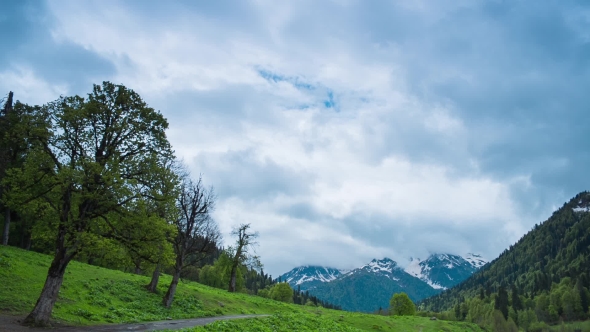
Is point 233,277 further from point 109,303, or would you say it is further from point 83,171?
point 83,171

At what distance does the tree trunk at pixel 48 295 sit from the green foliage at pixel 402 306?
370 ft

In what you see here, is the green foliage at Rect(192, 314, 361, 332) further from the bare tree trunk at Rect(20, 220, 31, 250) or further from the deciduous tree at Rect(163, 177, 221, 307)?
the bare tree trunk at Rect(20, 220, 31, 250)

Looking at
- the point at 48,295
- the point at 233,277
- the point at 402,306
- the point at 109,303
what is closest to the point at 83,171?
the point at 48,295

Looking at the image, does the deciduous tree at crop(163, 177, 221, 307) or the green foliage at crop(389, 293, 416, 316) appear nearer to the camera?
the deciduous tree at crop(163, 177, 221, 307)

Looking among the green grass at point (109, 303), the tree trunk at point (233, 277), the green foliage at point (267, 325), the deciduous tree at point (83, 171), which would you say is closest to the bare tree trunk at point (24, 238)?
the green grass at point (109, 303)

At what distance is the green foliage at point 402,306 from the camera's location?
118875 millimetres

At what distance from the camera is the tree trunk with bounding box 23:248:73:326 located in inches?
890

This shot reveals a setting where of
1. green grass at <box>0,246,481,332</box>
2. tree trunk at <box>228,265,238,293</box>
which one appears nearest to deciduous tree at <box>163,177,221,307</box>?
green grass at <box>0,246,481,332</box>

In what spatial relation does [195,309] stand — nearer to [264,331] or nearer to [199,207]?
[199,207]

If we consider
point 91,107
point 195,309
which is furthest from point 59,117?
point 195,309

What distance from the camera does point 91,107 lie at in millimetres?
25375

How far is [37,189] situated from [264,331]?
59.8 ft

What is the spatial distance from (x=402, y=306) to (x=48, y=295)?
115124 millimetres

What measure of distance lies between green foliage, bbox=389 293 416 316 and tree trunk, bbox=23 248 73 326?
113 m
